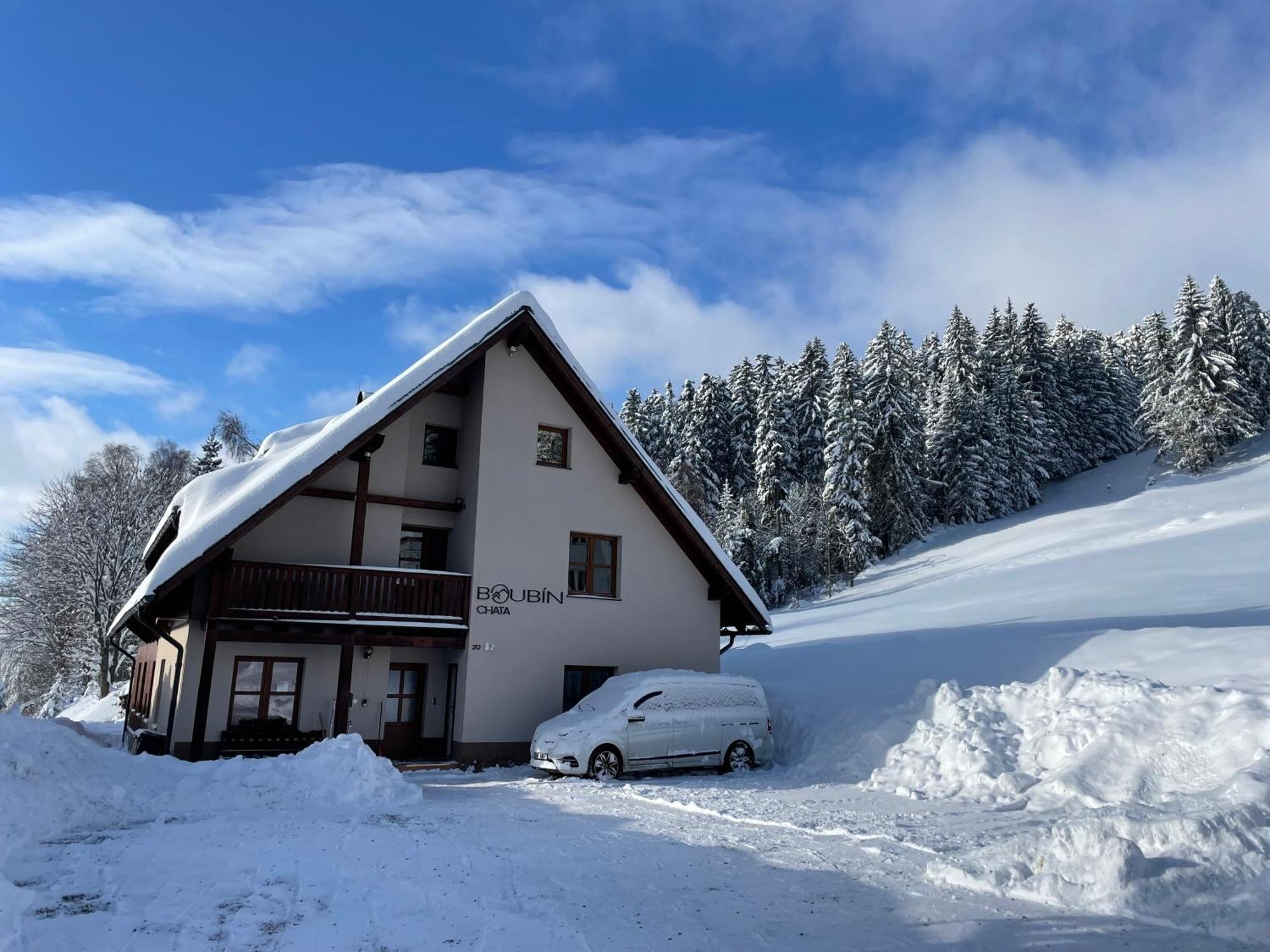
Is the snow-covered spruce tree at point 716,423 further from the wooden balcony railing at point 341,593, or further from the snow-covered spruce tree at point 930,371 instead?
the wooden balcony railing at point 341,593

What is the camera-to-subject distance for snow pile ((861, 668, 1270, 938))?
7148mm

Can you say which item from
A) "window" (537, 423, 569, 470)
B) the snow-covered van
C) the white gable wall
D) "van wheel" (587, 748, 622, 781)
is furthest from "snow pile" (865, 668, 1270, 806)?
"window" (537, 423, 569, 470)

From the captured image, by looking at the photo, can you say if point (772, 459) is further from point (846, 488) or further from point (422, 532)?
point (422, 532)

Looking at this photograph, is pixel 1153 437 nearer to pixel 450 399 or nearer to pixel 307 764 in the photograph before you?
pixel 450 399

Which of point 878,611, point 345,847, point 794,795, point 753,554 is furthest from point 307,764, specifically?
point 753,554

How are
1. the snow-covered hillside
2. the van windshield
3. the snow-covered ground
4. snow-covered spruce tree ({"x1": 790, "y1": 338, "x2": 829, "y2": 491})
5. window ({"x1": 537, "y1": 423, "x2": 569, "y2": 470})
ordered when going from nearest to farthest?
the snow-covered ground → the snow-covered hillside → the van windshield → window ({"x1": 537, "y1": 423, "x2": 569, "y2": 470}) → snow-covered spruce tree ({"x1": 790, "y1": 338, "x2": 829, "y2": 491})

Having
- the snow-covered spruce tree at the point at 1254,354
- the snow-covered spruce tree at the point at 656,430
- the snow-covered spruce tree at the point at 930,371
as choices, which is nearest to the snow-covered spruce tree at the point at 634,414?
the snow-covered spruce tree at the point at 656,430

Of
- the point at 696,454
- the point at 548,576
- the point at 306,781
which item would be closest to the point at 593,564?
the point at 548,576

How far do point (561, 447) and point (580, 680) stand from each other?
552 centimetres

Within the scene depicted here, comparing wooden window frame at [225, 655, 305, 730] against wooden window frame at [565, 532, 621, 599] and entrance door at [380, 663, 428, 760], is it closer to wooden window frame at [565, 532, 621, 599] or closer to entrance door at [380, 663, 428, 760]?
entrance door at [380, 663, 428, 760]

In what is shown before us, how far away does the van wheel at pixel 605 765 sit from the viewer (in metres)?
15.6

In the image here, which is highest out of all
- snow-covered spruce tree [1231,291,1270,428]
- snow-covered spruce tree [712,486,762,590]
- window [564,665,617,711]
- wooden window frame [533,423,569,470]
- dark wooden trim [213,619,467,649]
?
snow-covered spruce tree [1231,291,1270,428]

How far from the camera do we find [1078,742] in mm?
12375

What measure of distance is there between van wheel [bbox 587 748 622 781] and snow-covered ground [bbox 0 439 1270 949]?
0.73 metres
